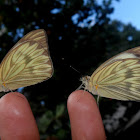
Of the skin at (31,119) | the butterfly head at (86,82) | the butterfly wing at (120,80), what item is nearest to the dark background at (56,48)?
the butterfly head at (86,82)

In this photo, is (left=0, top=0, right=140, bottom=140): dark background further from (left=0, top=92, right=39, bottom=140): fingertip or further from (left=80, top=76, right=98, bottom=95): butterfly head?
(left=0, top=92, right=39, bottom=140): fingertip

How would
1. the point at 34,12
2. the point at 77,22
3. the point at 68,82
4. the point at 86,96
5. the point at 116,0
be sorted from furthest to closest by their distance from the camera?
the point at 116,0, the point at 77,22, the point at 34,12, the point at 68,82, the point at 86,96

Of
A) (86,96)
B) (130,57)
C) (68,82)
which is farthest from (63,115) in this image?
(130,57)

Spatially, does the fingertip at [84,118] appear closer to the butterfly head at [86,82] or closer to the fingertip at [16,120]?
the butterfly head at [86,82]

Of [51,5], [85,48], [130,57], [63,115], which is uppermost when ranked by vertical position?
[51,5]

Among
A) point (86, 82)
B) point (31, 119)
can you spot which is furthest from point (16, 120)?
point (86, 82)

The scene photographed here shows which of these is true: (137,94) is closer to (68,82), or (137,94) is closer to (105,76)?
(105,76)

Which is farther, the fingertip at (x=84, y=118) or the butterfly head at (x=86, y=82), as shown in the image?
the butterfly head at (x=86, y=82)
